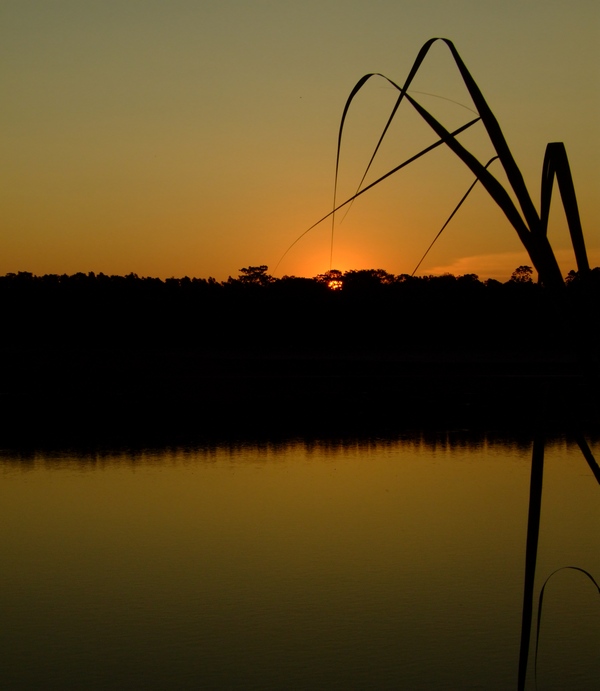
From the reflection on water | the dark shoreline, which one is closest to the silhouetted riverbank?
the dark shoreline

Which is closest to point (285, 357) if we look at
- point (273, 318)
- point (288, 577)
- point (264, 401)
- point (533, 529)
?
point (273, 318)

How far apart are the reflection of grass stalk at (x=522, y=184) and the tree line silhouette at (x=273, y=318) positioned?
Answer: 40.6 metres

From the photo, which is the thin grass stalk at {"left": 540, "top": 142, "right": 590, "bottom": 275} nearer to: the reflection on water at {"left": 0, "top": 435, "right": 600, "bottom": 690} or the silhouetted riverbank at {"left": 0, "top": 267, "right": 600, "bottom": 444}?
the silhouetted riverbank at {"left": 0, "top": 267, "right": 600, "bottom": 444}

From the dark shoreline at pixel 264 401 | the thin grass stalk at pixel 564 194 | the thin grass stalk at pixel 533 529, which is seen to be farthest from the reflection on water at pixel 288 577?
the thin grass stalk at pixel 564 194

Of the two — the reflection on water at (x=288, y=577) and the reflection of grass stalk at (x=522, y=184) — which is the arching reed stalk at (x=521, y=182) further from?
the reflection on water at (x=288, y=577)

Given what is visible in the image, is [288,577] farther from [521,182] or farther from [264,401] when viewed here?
[264,401]

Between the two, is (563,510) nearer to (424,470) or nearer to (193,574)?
(424,470)

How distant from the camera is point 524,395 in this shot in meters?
19.0

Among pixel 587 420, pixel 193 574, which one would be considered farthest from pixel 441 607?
pixel 587 420

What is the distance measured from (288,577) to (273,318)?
142ft

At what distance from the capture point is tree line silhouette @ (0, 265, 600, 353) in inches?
1727

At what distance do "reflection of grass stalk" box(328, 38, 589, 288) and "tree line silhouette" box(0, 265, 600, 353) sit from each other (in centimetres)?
4059

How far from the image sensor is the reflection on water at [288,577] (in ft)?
13.2

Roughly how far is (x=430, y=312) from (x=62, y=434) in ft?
117
